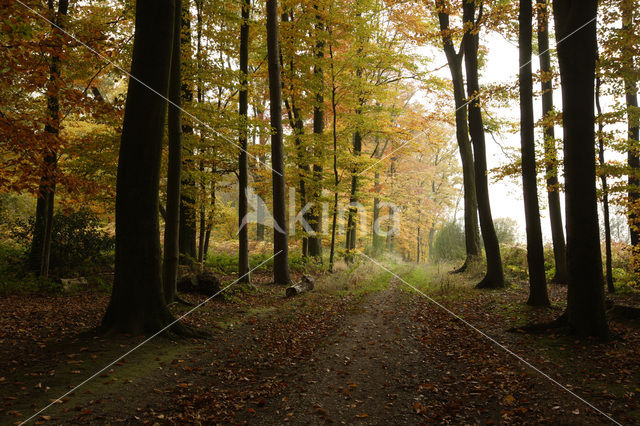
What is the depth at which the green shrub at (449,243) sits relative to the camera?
70.0ft

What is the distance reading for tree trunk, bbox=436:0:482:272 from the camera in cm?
1322

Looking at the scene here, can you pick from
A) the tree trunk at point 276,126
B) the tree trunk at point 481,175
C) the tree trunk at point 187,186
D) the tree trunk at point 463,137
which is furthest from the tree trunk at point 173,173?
the tree trunk at point 463,137

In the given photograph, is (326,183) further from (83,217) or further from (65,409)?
(65,409)

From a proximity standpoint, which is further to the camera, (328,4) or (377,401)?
(328,4)

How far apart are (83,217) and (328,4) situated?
10658mm

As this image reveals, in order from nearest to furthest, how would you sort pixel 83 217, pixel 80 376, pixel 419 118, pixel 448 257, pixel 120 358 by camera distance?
pixel 80 376
pixel 120 358
pixel 83 217
pixel 419 118
pixel 448 257

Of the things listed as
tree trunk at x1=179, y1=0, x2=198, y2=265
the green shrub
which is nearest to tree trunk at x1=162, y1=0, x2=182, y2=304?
tree trunk at x1=179, y1=0, x2=198, y2=265

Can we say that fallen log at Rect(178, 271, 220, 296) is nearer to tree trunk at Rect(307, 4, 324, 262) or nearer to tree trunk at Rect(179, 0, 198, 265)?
tree trunk at Rect(179, 0, 198, 265)

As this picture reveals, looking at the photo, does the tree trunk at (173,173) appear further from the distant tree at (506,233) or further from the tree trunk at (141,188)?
Result: the distant tree at (506,233)

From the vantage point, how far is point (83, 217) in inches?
475

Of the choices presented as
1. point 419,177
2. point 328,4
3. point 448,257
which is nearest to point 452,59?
point 328,4

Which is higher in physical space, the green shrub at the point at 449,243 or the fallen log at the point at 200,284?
the green shrub at the point at 449,243

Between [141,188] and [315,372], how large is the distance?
142 inches

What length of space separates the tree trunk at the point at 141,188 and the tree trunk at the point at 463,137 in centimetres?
914
